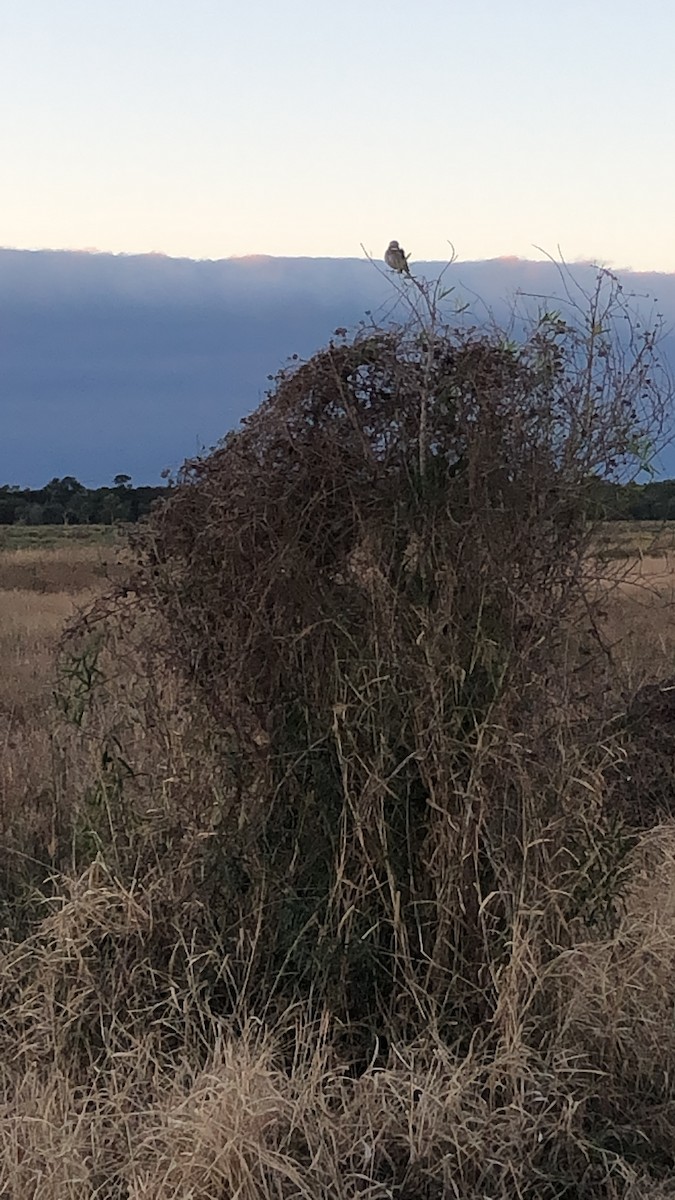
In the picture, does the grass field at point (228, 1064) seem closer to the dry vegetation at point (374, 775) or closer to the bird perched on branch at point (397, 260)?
the dry vegetation at point (374, 775)

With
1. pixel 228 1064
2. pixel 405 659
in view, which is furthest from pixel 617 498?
pixel 228 1064

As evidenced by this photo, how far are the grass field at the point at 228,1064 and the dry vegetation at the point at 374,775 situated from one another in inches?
0.7

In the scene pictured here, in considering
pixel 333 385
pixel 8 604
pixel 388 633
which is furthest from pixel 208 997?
pixel 8 604

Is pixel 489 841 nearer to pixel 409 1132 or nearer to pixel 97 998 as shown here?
pixel 409 1132

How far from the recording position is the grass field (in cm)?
321

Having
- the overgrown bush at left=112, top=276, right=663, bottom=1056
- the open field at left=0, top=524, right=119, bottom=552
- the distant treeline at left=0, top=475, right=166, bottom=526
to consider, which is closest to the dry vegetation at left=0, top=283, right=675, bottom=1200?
the overgrown bush at left=112, top=276, right=663, bottom=1056

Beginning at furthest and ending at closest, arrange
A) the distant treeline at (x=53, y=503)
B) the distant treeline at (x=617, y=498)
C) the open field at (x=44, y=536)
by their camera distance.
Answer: the distant treeline at (x=53, y=503), the open field at (x=44, y=536), the distant treeline at (x=617, y=498)

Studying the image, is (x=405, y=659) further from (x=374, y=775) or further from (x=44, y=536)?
(x=44, y=536)

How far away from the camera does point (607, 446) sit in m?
4.15

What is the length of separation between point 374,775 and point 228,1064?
1025mm

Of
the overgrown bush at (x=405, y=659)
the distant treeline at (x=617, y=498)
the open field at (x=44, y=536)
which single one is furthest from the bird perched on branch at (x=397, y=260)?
the open field at (x=44, y=536)

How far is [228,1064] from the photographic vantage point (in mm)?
3523

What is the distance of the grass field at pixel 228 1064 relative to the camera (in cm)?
321

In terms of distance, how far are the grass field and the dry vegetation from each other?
0.06 ft
